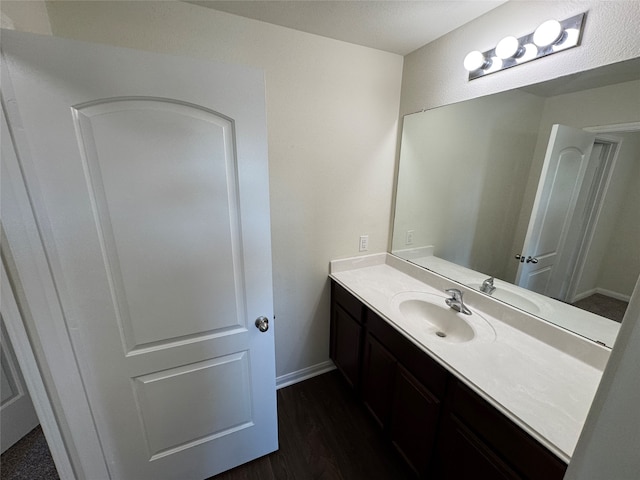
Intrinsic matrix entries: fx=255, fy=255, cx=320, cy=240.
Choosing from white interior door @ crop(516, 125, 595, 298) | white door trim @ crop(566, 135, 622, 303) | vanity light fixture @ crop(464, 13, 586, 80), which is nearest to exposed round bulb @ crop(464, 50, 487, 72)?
vanity light fixture @ crop(464, 13, 586, 80)

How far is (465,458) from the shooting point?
960 millimetres

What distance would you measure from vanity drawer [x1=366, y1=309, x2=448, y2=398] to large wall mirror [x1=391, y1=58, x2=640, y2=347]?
588 mm

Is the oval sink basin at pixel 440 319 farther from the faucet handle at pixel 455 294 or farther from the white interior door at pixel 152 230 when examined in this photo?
the white interior door at pixel 152 230

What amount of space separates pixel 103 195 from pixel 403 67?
1868 millimetres

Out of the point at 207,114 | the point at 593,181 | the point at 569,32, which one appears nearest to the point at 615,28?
the point at 569,32

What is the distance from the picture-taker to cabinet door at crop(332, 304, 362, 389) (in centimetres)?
166

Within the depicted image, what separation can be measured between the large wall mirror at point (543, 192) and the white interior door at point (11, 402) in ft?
8.56

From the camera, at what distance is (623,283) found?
1018mm

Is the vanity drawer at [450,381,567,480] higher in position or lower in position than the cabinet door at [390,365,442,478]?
higher

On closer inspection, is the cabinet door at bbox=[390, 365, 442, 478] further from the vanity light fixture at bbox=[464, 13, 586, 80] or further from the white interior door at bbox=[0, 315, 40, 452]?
the white interior door at bbox=[0, 315, 40, 452]

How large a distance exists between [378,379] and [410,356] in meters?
0.37

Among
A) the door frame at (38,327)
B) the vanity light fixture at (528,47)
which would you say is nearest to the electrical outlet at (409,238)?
the vanity light fixture at (528,47)

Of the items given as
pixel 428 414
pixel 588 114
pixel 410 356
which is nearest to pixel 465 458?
pixel 428 414

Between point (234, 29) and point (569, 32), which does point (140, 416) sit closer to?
point (234, 29)
